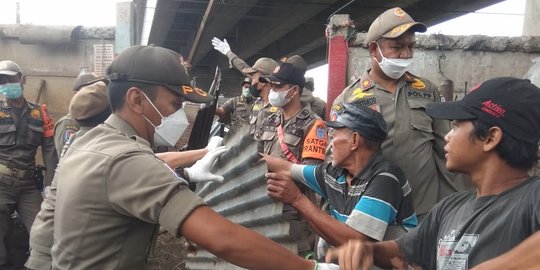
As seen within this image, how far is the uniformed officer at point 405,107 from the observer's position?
3135 mm

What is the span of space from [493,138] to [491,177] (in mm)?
150

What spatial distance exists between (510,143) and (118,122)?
5.08ft

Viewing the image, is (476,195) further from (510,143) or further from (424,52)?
(424,52)

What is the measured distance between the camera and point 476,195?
6.45ft

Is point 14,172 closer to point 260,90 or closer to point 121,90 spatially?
point 260,90

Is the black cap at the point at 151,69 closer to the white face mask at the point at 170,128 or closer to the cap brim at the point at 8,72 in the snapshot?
the white face mask at the point at 170,128

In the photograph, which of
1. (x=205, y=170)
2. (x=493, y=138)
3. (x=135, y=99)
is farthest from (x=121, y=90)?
(x=493, y=138)

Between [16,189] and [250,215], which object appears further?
[16,189]

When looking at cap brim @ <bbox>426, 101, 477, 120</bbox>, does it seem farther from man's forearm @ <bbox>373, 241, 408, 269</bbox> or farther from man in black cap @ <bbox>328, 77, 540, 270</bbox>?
man's forearm @ <bbox>373, 241, 408, 269</bbox>

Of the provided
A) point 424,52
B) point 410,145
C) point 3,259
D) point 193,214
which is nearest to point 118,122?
point 193,214

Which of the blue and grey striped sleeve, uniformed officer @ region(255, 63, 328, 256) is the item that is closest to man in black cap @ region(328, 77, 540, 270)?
the blue and grey striped sleeve

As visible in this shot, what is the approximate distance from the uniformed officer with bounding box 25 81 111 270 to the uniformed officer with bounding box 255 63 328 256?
57.5 inches

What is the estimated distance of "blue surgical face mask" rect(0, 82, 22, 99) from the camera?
5605 mm

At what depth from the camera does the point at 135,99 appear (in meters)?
2.17
